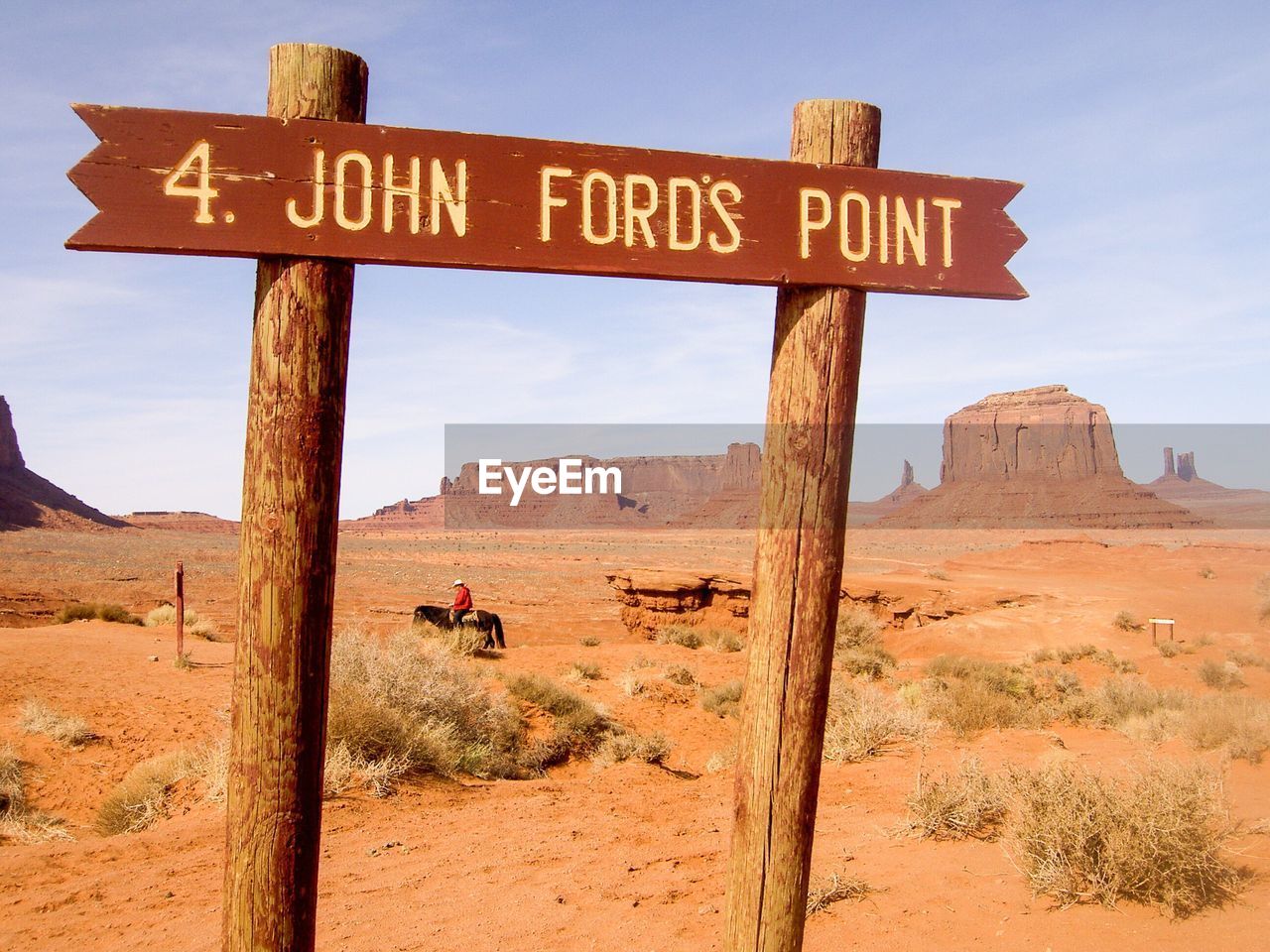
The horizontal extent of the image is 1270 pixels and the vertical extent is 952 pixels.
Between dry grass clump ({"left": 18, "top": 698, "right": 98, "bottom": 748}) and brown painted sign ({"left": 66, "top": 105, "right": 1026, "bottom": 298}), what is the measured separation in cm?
826

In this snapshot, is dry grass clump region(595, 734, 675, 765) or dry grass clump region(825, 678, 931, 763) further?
dry grass clump region(595, 734, 675, 765)

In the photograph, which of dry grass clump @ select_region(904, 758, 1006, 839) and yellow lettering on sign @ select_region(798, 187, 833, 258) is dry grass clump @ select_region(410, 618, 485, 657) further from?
yellow lettering on sign @ select_region(798, 187, 833, 258)

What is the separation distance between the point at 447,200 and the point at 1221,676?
15.6m

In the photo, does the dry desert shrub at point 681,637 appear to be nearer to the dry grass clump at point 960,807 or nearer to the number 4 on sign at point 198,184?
the dry grass clump at point 960,807

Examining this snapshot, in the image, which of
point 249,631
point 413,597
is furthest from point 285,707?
point 413,597

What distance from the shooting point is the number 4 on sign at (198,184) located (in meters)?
2.36

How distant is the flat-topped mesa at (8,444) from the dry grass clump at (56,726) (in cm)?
7575

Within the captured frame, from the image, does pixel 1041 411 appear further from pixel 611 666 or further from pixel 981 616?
pixel 611 666

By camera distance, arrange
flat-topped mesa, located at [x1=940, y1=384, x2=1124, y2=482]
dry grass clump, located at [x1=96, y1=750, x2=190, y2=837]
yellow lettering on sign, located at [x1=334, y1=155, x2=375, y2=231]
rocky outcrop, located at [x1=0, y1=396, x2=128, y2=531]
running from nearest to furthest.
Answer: yellow lettering on sign, located at [x1=334, y1=155, x2=375, y2=231] < dry grass clump, located at [x1=96, y1=750, x2=190, y2=837] < rocky outcrop, located at [x1=0, y1=396, x2=128, y2=531] < flat-topped mesa, located at [x1=940, y1=384, x2=1124, y2=482]

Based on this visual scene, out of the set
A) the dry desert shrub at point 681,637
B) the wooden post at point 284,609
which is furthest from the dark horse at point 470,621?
the wooden post at point 284,609

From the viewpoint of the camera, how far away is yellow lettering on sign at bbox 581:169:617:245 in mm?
2520

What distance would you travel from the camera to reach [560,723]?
34.6 feet

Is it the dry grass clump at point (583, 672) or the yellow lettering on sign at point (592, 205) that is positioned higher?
the yellow lettering on sign at point (592, 205)

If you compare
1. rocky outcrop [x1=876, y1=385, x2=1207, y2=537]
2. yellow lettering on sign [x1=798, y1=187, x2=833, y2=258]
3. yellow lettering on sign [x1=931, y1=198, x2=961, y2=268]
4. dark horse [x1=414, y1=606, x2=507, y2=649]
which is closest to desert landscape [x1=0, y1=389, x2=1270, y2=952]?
dark horse [x1=414, y1=606, x2=507, y2=649]
